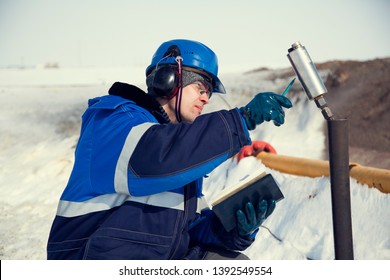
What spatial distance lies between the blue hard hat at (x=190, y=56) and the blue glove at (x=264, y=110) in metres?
0.60

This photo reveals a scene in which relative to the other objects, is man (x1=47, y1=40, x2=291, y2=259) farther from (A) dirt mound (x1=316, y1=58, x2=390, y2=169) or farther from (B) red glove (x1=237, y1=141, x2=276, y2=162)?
(A) dirt mound (x1=316, y1=58, x2=390, y2=169)

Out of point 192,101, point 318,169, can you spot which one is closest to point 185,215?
point 192,101

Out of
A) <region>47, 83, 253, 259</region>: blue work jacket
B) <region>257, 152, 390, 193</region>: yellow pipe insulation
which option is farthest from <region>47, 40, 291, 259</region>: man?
<region>257, 152, 390, 193</region>: yellow pipe insulation

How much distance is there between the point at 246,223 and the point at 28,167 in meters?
6.54

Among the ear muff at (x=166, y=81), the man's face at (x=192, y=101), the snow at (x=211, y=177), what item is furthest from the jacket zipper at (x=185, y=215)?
the snow at (x=211, y=177)

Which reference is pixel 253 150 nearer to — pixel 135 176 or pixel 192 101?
pixel 192 101

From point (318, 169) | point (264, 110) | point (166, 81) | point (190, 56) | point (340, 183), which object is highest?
point (190, 56)

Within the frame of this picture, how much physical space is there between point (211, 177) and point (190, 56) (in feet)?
13.3

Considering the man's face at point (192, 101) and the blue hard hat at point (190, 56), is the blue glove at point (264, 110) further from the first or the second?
the blue hard hat at point (190, 56)

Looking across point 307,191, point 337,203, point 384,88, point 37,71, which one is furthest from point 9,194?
→ point 37,71

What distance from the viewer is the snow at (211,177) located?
4066mm

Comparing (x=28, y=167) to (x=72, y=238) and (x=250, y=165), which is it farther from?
(x=72, y=238)

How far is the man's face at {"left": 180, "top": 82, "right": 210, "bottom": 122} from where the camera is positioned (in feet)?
8.50

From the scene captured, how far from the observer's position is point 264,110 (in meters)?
2.14
